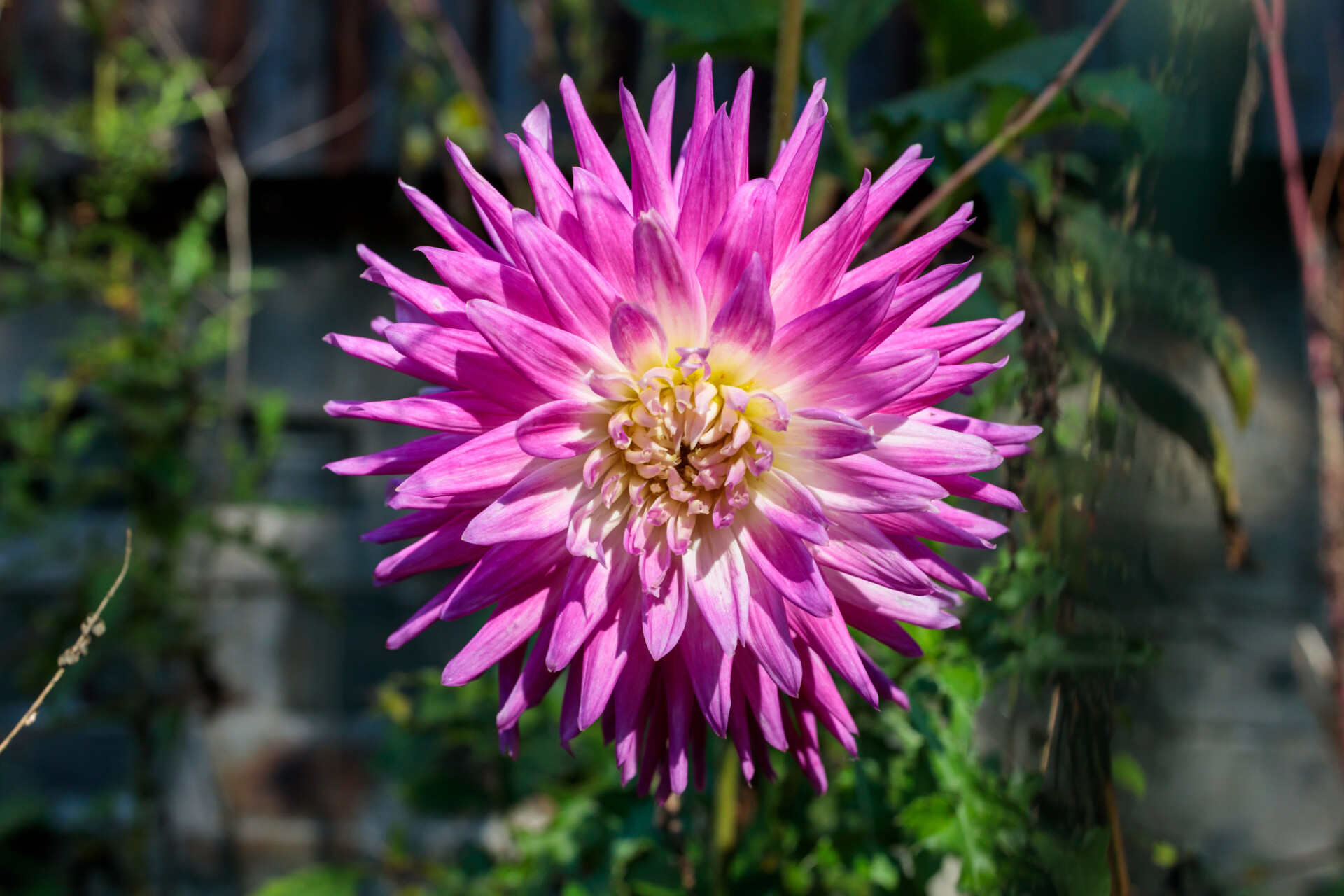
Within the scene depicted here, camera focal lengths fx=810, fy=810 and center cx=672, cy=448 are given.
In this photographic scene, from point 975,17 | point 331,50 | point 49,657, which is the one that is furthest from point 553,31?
point 49,657

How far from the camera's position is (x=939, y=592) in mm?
492

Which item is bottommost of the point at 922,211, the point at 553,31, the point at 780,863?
the point at 780,863

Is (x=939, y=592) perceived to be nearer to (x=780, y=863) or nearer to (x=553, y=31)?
(x=780, y=863)

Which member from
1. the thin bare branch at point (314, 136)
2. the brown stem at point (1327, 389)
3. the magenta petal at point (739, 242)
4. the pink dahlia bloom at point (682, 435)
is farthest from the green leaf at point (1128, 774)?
the thin bare branch at point (314, 136)

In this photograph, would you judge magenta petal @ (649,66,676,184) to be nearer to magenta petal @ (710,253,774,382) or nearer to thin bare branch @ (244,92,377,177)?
magenta petal @ (710,253,774,382)

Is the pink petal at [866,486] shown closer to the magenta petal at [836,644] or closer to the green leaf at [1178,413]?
the magenta petal at [836,644]

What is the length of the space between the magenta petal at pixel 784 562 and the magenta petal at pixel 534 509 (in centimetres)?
11

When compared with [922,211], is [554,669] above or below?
below

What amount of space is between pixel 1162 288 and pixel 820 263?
0.35m

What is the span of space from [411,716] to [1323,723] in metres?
1.58

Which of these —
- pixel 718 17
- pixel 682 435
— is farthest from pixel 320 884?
pixel 718 17

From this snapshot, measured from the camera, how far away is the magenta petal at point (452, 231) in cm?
49

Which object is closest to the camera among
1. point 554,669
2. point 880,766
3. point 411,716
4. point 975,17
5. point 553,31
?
point 554,669

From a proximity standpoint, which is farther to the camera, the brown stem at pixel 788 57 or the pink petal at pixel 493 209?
the brown stem at pixel 788 57
